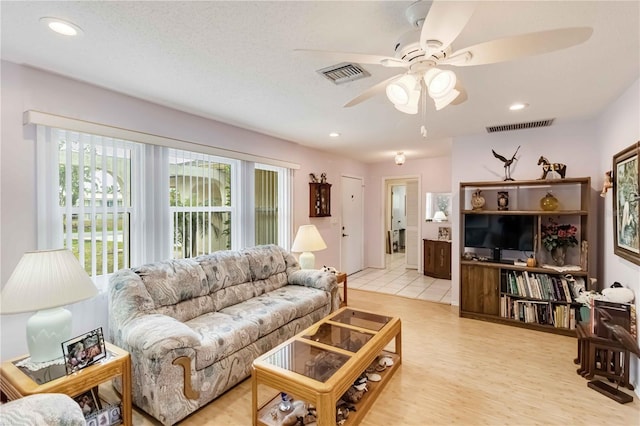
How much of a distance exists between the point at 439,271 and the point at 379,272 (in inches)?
46.3

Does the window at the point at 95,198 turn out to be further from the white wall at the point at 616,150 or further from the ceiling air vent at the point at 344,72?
the white wall at the point at 616,150

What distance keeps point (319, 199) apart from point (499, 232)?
2.61 metres

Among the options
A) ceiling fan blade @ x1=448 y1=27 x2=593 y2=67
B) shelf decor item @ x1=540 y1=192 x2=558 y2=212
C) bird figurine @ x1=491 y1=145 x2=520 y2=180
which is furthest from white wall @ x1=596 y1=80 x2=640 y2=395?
ceiling fan blade @ x1=448 y1=27 x2=593 y2=67

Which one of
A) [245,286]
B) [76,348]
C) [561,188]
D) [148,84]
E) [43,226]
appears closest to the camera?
[76,348]

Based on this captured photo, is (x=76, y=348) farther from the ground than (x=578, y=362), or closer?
farther from the ground

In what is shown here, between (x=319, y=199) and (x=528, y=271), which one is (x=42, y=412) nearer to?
(x=319, y=199)

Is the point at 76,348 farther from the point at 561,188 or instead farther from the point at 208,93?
the point at 561,188

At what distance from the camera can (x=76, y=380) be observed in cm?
167

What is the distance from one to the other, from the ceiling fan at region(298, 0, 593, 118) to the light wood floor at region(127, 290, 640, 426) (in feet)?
6.52

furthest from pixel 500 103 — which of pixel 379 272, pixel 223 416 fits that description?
pixel 379 272

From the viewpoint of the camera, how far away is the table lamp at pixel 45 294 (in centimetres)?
167

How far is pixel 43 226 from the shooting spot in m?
2.20

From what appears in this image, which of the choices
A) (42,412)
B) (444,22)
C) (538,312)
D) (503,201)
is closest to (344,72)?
(444,22)

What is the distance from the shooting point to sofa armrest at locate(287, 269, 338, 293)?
354cm
